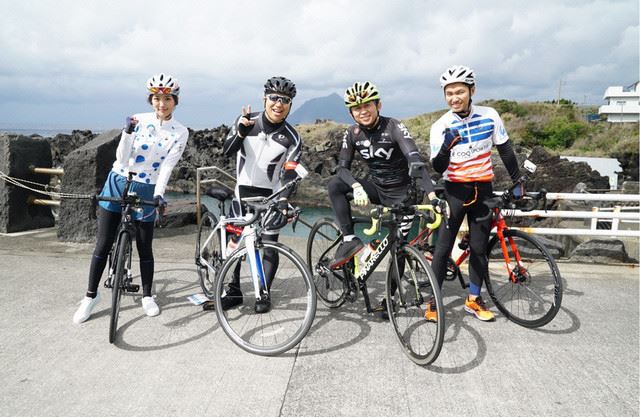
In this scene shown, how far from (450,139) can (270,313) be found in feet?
7.20

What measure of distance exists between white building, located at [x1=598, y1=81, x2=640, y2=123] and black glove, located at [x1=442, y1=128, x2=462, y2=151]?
9298 centimetres

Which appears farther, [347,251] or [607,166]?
[607,166]

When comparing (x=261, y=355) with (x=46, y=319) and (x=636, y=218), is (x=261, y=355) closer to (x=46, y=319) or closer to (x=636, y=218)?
(x=46, y=319)

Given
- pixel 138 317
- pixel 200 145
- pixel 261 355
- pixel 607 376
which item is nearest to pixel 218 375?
pixel 261 355

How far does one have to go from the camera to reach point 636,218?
603 cm

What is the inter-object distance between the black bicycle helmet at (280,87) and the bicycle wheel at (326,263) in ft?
4.29

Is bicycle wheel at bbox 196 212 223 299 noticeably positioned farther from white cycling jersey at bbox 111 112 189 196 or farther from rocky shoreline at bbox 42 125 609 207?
rocky shoreline at bbox 42 125 609 207

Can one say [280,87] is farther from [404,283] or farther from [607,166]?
[607,166]

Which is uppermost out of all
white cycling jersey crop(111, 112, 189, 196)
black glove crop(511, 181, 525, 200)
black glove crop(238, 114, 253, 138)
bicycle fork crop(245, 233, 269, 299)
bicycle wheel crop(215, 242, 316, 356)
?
black glove crop(238, 114, 253, 138)

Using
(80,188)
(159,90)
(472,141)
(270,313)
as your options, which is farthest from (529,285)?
(80,188)

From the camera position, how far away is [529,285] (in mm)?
4270

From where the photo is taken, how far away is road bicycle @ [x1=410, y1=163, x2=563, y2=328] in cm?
394

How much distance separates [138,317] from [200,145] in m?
56.2

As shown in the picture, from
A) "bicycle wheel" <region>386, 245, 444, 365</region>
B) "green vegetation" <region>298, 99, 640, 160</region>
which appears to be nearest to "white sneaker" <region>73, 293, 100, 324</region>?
"bicycle wheel" <region>386, 245, 444, 365</region>
